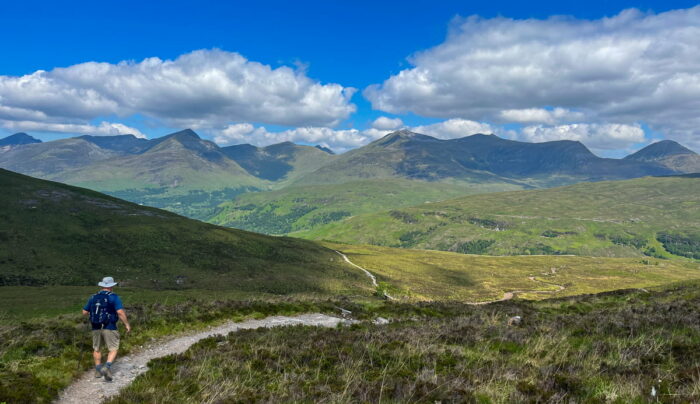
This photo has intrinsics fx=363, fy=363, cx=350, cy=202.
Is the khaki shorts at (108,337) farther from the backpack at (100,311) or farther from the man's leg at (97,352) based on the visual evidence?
the backpack at (100,311)

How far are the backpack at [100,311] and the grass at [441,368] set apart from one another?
9.05ft

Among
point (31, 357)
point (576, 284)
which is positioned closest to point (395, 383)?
point (31, 357)

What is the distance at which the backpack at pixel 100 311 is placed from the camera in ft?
48.8

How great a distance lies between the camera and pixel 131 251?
290 ft

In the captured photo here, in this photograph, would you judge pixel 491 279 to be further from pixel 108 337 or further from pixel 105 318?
pixel 105 318

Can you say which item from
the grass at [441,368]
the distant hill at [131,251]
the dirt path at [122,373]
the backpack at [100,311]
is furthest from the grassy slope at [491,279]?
the backpack at [100,311]

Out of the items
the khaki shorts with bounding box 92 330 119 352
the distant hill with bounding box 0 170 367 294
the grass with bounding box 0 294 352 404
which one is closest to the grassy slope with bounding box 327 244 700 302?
the distant hill with bounding box 0 170 367 294

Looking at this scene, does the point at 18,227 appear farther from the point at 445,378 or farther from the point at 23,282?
the point at 445,378

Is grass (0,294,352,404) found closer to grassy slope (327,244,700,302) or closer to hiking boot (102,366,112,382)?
hiking boot (102,366,112,382)

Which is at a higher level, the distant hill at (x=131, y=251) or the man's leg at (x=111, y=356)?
the man's leg at (x=111, y=356)

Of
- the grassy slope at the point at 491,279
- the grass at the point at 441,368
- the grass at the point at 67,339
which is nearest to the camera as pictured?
the grass at the point at 441,368

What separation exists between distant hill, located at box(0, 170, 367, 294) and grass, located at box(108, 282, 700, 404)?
6333cm

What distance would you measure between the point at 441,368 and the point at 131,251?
94.8 m

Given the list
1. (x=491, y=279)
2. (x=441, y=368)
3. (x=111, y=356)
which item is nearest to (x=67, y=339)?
(x=111, y=356)
